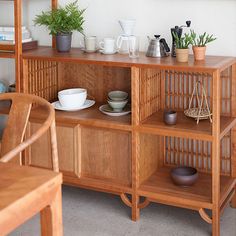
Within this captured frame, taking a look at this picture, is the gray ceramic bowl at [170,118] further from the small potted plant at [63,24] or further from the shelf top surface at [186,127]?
the small potted plant at [63,24]

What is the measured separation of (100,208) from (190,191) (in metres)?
0.56

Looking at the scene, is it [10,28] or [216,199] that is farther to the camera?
[10,28]

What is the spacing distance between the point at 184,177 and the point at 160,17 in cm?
93

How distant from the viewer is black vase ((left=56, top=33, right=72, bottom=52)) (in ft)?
10.0

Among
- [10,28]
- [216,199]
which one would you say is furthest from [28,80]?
[216,199]

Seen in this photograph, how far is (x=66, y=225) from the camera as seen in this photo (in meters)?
2.80

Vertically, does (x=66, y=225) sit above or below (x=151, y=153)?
below

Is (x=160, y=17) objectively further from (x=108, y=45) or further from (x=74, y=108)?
(x=74, y=108)

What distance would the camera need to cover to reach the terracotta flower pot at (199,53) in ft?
8.79

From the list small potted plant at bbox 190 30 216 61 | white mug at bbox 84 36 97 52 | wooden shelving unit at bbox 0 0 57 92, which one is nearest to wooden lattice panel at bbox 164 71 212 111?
small potted plant at bbox 190 30 216 61

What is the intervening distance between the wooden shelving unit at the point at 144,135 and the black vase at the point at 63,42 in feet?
0.20

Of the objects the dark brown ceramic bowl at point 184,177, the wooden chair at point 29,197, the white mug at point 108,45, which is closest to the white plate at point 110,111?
the white mug at point 108,45

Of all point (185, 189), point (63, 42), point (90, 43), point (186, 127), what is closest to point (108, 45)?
point (90, 43)

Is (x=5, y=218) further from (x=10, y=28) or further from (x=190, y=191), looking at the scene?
(x=10, y=28)
